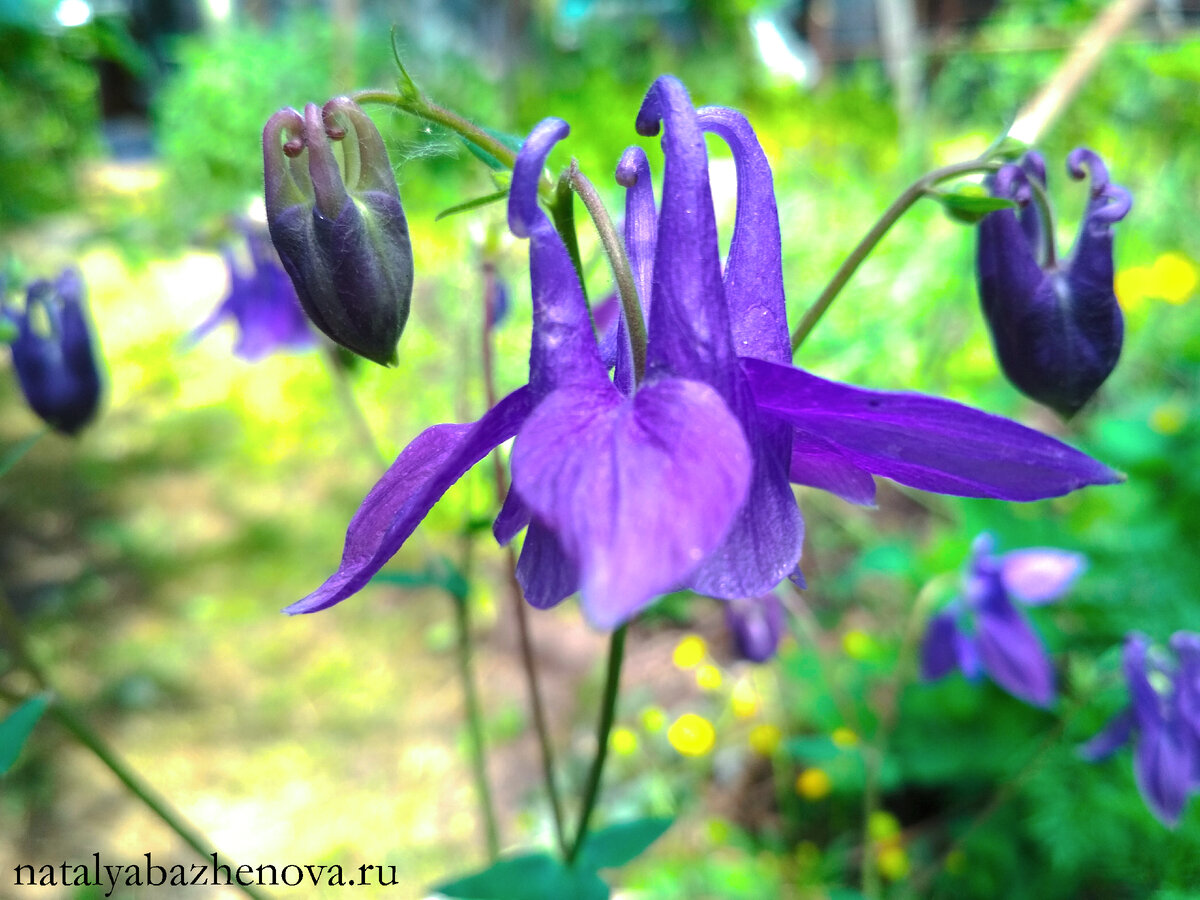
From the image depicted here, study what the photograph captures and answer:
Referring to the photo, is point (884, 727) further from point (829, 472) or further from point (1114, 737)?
point (829, 472)

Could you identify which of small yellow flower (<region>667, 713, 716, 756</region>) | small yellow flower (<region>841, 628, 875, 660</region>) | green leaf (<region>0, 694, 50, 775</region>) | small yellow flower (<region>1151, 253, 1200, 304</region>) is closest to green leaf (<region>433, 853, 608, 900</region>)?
green leaf (<region>0, 694, 50, 775</region>)

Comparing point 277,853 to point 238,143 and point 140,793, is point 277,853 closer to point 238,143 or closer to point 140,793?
point 140,793

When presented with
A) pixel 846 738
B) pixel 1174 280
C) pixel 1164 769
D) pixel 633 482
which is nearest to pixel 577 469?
pixel 633 482

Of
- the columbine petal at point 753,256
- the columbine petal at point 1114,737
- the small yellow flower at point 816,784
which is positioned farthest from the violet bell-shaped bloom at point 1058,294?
the small yellow flower at point 816,784

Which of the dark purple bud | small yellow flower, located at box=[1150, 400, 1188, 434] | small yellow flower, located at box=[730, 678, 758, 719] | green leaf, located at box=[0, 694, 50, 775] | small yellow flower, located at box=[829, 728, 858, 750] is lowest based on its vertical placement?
small yellow flower, located at box=[730, 678, 758, 719]

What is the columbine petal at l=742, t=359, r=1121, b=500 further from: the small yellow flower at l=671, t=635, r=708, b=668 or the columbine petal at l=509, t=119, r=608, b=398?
the small yellow flower at l=671, t=635, r=708, b=668

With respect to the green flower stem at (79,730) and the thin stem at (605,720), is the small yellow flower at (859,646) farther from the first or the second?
the green flower stem at (79,730)
